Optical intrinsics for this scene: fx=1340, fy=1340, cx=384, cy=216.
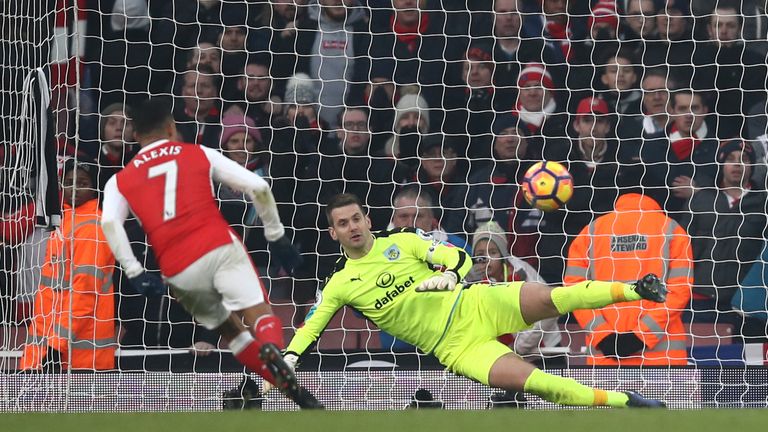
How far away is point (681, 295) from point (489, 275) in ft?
4.23

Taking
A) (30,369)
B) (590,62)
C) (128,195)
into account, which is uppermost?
(590,62)

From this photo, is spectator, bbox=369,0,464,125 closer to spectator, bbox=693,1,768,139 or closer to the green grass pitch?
spectator, bbox=693,1,768,139

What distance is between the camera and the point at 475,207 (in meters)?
9.45

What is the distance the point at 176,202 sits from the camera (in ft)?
20.3

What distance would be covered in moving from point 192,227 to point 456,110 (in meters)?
4.16

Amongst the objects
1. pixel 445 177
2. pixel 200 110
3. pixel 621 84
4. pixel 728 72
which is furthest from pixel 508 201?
pixel 200 110

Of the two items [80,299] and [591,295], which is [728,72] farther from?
[80,299]

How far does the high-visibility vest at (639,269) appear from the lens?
28.0 ft

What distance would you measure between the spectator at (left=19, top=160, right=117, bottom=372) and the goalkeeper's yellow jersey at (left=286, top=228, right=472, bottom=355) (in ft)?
5.78

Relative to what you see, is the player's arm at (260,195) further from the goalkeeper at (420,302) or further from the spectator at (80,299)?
the spectator at (80,299)

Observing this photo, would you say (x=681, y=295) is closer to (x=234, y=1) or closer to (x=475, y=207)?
(x=475, y=207)

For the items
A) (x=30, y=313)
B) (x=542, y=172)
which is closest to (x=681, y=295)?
(x=542, y=172)

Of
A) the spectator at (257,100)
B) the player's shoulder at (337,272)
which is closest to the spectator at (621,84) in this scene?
the spectator at (257,100)

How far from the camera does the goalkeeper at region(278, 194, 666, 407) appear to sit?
7406 mm
